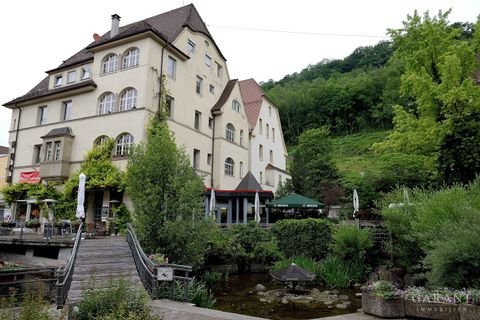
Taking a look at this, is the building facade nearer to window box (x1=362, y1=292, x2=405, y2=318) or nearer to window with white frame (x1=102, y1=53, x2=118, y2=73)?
window with white frame (x1=102, y1=53, x2=118, y2=73)

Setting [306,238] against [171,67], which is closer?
[306,238]

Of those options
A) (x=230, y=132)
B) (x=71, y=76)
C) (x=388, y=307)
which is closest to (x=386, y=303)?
(x=388, y=307)

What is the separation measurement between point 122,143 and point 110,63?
21.3ft

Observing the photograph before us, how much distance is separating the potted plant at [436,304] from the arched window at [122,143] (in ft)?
64.6

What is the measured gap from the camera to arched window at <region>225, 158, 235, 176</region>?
31.2 metres

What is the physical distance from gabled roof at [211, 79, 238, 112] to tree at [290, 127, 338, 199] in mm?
8485

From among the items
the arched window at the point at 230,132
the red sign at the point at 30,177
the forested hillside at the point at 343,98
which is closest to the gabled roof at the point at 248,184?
the arched window at the point at 230,132

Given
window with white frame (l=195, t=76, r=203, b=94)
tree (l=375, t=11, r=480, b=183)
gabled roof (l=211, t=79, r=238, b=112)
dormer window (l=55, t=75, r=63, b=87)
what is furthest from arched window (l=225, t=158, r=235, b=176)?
dormer window (l=55, t=75, r=63, b=87)

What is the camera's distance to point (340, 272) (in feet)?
51.4

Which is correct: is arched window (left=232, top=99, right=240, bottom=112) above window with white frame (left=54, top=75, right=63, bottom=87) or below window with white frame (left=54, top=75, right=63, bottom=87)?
below

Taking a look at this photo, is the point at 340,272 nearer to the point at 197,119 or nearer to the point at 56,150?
the point at 197,119

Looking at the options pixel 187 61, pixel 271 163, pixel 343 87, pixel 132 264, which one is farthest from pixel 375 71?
pixel 132 264

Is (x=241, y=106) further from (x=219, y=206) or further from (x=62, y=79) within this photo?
(x=62, y=79)

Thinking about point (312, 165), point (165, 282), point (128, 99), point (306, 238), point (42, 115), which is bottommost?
point (165, 282)
